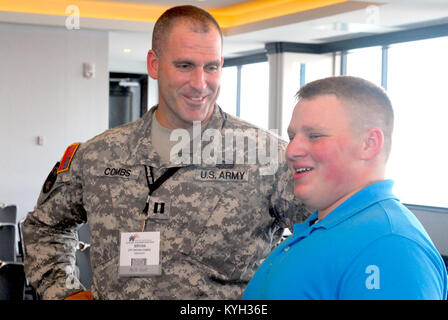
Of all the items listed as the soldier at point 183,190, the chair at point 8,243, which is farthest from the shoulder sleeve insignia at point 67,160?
the chair at point 8,243

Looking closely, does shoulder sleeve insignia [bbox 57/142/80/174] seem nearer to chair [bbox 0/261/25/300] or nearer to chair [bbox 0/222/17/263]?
chair [bbox 0/261/25/300]

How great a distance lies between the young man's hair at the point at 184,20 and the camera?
1.65 meters

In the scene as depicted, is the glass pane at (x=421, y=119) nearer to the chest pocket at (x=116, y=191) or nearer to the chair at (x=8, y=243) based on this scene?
the chair at (x=8, y=243)

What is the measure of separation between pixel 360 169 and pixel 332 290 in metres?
0.23

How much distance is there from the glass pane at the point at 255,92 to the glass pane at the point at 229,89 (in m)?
0.31

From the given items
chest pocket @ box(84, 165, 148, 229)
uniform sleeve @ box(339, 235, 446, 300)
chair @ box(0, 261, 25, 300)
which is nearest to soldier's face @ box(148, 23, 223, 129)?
chest pocket @ box(84, 165, 148, 229)

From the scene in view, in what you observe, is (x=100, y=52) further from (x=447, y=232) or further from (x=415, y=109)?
(x=447, y=232)

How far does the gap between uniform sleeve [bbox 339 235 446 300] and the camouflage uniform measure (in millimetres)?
591

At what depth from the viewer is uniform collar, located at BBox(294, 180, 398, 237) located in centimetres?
108

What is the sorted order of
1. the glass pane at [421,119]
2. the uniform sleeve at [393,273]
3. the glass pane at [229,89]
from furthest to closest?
the glass pane at [229,89] < the glass pane at [421,119] < the uniform sleeve at [393,273]

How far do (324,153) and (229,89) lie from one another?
38.0ft

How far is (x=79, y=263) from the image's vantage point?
10.9 feet

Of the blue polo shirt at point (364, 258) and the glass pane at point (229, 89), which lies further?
the glass pane at point (229, 89)

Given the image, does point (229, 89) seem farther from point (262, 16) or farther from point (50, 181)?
point (50, 181)
